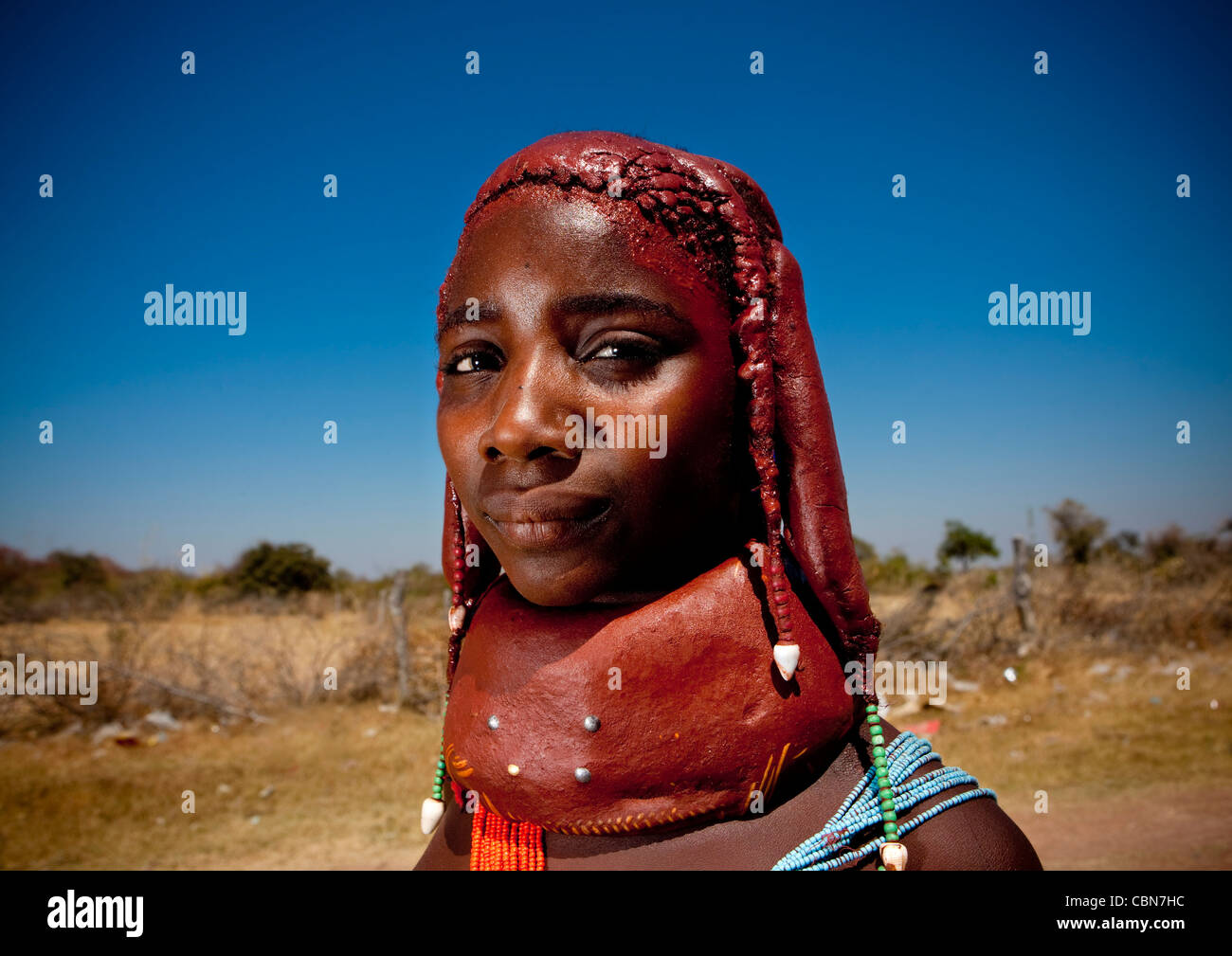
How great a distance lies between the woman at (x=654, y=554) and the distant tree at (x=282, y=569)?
1876 centimetres

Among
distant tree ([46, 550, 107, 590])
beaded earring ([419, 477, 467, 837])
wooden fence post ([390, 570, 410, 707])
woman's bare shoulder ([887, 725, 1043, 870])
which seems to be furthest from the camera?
distant tree ([46, 550, 107, 590])

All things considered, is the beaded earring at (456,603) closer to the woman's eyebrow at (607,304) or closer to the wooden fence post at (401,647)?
the woman's eyebrow at (607,304)

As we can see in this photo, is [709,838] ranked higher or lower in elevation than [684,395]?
lower

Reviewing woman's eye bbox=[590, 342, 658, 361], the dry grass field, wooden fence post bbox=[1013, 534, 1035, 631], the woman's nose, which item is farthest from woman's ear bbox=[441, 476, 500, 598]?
wooden fence post bbox=[1013, 534, 1035, 631]

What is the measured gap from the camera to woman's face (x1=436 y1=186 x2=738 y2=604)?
5.13 feet

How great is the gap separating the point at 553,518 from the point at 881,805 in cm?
91

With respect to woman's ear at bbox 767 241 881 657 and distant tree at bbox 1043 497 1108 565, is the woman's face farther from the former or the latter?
distant tree at bbox 1043 497 1108 565

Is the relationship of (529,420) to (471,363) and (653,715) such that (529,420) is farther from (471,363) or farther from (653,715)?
(653,715)

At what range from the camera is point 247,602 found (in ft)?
47.5

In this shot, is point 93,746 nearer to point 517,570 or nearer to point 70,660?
point 70,660

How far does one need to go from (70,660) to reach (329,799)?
3241 millimetres

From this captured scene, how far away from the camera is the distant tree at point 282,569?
62.3ft

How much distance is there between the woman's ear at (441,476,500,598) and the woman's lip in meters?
0.46
